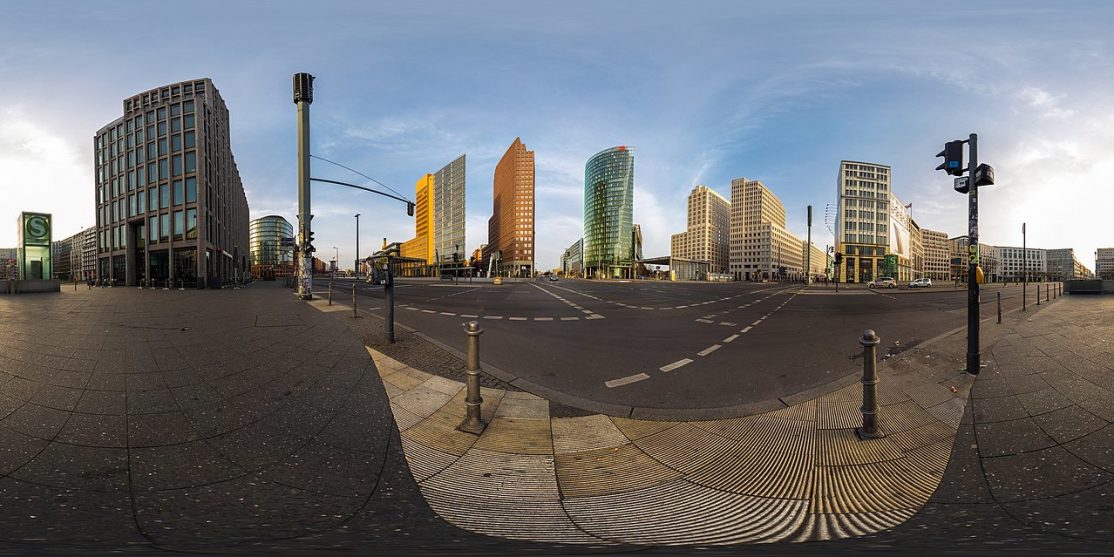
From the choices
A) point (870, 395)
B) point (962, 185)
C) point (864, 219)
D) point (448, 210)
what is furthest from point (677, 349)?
point (448, 210)

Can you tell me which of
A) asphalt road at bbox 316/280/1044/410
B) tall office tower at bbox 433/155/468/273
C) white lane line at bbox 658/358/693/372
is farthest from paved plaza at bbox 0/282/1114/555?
tall office tower at bbox 433/155/468/273

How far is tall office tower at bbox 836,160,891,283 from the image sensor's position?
78062mm

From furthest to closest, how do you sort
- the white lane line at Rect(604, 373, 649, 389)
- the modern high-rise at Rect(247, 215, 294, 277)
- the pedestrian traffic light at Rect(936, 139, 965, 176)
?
the modern high-rise at Rect(247, 215, 294, 277) < the pedestrian traffic light at Rect(936, 139, 965, 176) < the white lane line at Rect(604, 373, 649, 389)

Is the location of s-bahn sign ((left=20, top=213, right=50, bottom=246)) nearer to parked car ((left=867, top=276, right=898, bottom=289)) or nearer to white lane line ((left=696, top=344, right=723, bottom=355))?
white lane line ((left=696, top=344, right=723, bottom=355))

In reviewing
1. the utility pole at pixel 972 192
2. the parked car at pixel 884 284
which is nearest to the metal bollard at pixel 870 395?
the utility pole at pixel 972 192

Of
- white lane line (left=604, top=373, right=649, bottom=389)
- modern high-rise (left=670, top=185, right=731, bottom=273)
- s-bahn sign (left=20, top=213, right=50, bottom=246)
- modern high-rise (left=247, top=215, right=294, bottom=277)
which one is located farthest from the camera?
modern high-rise (left=670, top=185, right=731, bottom=273)

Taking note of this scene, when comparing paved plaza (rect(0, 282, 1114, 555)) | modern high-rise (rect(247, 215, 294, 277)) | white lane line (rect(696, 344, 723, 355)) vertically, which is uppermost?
modern high-rise (rect(247, 215, 294, 277))

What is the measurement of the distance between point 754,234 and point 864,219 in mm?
34499

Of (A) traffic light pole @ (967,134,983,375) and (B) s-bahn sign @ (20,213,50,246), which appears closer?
(A) traffic light pole @ (967,134,983,375)

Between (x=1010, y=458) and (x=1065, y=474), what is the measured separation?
274mm

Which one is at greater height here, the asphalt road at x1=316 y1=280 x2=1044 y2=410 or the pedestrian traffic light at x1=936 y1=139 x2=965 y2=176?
the pedestrian traffic light at x1=936 y1=139 x2=965 y2=176

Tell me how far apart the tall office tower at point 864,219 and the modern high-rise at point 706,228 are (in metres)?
42.9

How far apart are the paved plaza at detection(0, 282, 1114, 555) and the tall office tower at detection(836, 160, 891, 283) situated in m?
88.8

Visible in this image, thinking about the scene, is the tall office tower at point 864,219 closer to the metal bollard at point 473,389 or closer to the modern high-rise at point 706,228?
the modern high-rise at point 706,228
